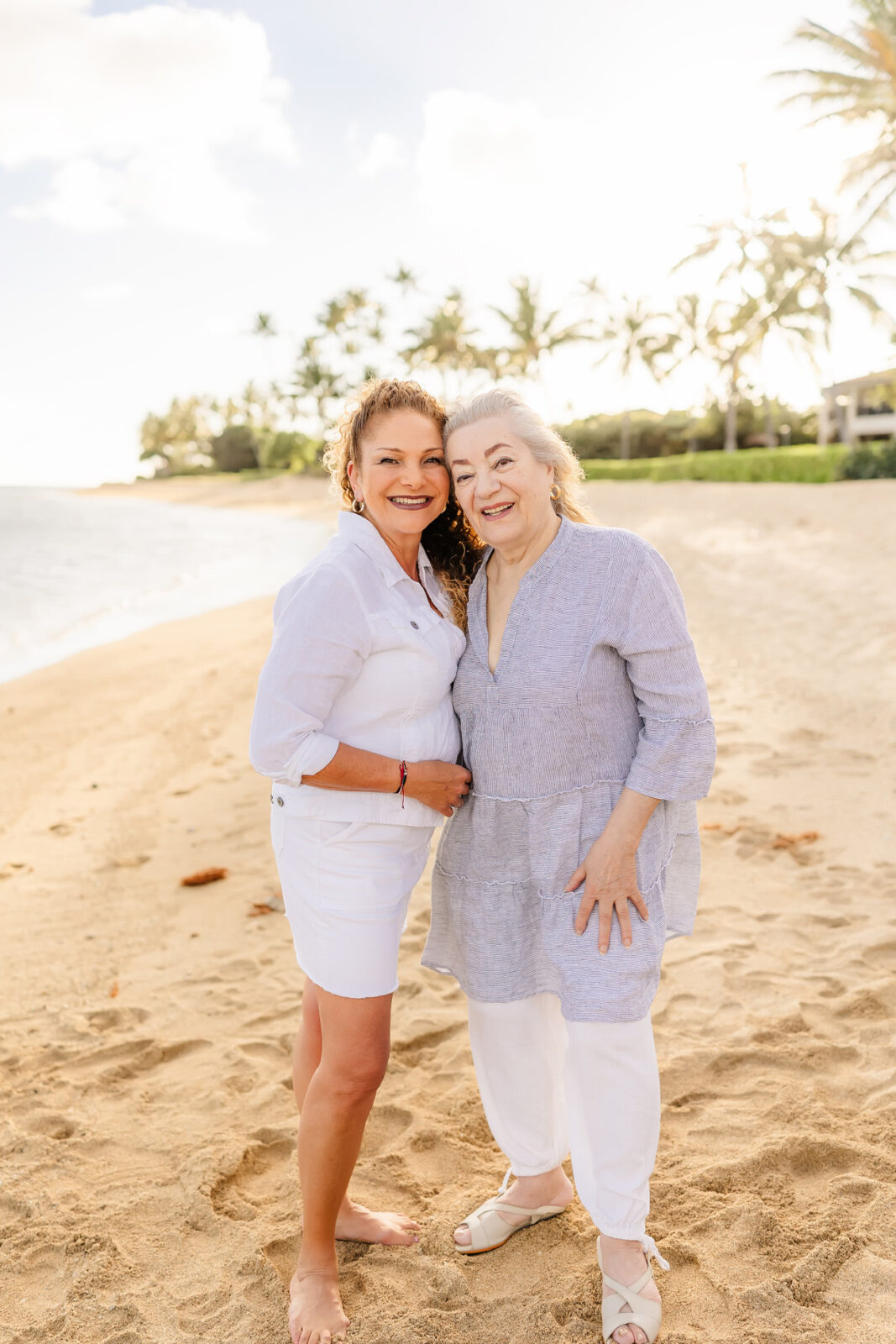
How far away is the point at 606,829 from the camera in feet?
6.95

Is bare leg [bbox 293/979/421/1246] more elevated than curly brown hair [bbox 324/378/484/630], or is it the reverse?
curly brown hair [bbox 324/378/484/630]

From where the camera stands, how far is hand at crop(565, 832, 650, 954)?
6.90ft

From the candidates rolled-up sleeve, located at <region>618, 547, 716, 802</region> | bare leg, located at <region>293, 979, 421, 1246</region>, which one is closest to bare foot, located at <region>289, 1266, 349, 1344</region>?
bare leg, located at <region>293, 979, 421, 1246</region>

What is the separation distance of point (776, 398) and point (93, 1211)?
41.6m

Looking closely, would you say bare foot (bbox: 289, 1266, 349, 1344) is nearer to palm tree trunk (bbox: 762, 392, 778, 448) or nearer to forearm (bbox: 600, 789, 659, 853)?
forearm (bbox: 600, 789, 659, 853)

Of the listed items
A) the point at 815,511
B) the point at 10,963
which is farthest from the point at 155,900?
the point at 815,511

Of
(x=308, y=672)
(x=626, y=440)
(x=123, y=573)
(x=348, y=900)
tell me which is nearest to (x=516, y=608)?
(x=308, y=672)

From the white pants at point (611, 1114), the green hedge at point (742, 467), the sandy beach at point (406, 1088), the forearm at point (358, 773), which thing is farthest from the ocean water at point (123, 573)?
the white pants at point (611, 1114)

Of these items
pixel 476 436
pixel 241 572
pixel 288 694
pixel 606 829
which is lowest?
pixel 241 572

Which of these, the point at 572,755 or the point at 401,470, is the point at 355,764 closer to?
the point at 572,755

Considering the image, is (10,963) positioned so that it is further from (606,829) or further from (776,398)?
(776,398)

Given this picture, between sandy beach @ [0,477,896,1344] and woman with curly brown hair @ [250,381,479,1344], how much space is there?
1.37 feet

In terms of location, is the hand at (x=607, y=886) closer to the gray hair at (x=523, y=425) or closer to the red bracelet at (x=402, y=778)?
the red bracelet at (x=402, y=778)

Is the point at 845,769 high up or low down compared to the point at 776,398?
down
